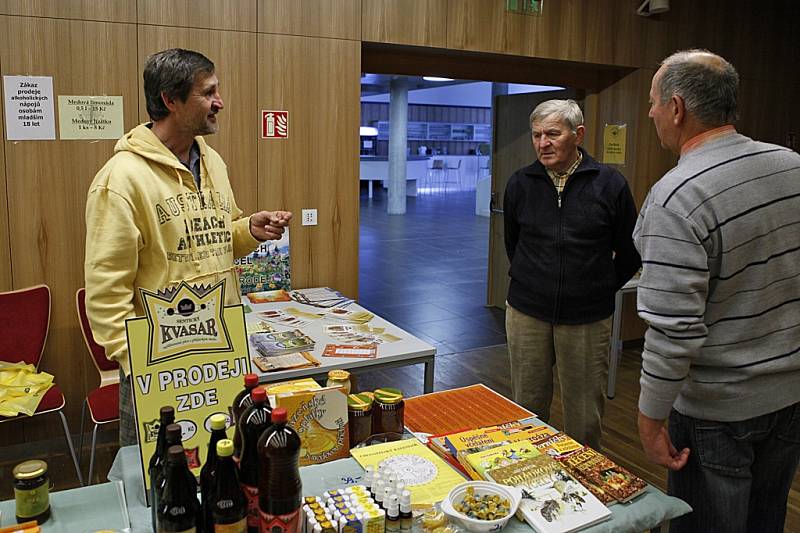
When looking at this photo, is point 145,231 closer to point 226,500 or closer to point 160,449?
point 160,449

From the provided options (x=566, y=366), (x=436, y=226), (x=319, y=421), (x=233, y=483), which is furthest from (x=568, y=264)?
(x=436, y=226)

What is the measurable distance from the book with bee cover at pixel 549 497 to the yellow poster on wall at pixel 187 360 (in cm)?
69

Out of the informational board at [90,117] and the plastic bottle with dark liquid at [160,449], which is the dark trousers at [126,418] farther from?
the informational board at [90,117]

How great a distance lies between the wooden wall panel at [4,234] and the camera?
3.25 m

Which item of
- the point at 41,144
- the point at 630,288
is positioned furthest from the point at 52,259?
the point at 630,288

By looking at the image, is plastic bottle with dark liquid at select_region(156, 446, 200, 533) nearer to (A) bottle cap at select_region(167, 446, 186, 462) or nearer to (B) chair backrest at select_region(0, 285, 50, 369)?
(A) bottle cap at select_region(167, 446, 186, 462)

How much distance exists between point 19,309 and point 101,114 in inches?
41.5

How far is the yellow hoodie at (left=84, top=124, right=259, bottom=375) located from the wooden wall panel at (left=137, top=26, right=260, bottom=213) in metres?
1.53

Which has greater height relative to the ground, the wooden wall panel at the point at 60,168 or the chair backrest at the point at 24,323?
the wooden wall panel at the point at 60,168

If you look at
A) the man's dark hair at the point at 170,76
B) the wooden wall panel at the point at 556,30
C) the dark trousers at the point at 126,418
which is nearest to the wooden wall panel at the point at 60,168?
the man's dark hair at the point at 170,76

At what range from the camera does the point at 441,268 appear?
28.4 ft

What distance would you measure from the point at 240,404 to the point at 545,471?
2.54ft

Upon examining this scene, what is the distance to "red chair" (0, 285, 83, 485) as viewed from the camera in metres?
3.20

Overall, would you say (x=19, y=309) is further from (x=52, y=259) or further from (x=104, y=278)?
(x=104, y=278)
